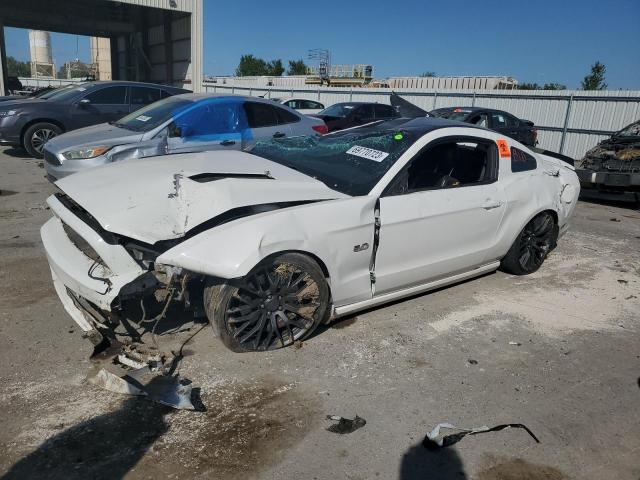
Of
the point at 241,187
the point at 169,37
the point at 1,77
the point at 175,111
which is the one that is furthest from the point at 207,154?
the point at 169,37

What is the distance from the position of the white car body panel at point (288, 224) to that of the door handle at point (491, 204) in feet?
0.05

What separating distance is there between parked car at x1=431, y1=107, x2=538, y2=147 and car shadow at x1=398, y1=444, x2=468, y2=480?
36.9 feet

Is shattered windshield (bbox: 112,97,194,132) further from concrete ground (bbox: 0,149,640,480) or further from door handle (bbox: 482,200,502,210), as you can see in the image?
door handle (bbox: 482,200,502,210)

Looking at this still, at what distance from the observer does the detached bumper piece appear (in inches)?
113

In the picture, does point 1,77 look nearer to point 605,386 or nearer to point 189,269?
point 189,269

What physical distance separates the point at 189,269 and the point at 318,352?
Answer: 112 centimetres

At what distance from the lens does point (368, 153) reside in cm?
405

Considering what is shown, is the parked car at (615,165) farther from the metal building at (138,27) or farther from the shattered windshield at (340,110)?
the metal building at (138,27)

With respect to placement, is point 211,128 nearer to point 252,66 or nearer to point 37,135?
point 37,135

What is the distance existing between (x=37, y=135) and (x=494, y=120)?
11.6 metres

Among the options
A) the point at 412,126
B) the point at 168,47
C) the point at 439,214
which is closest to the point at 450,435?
the point at 439,214

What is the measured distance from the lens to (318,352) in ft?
11.5

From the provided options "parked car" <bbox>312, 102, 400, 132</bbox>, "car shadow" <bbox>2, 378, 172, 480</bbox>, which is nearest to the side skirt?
"car shadow" <bbox>2, 378, 172, 480</bbox>

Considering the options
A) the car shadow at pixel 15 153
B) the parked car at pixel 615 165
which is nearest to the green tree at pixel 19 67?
the car shadow at pixel 15 153
